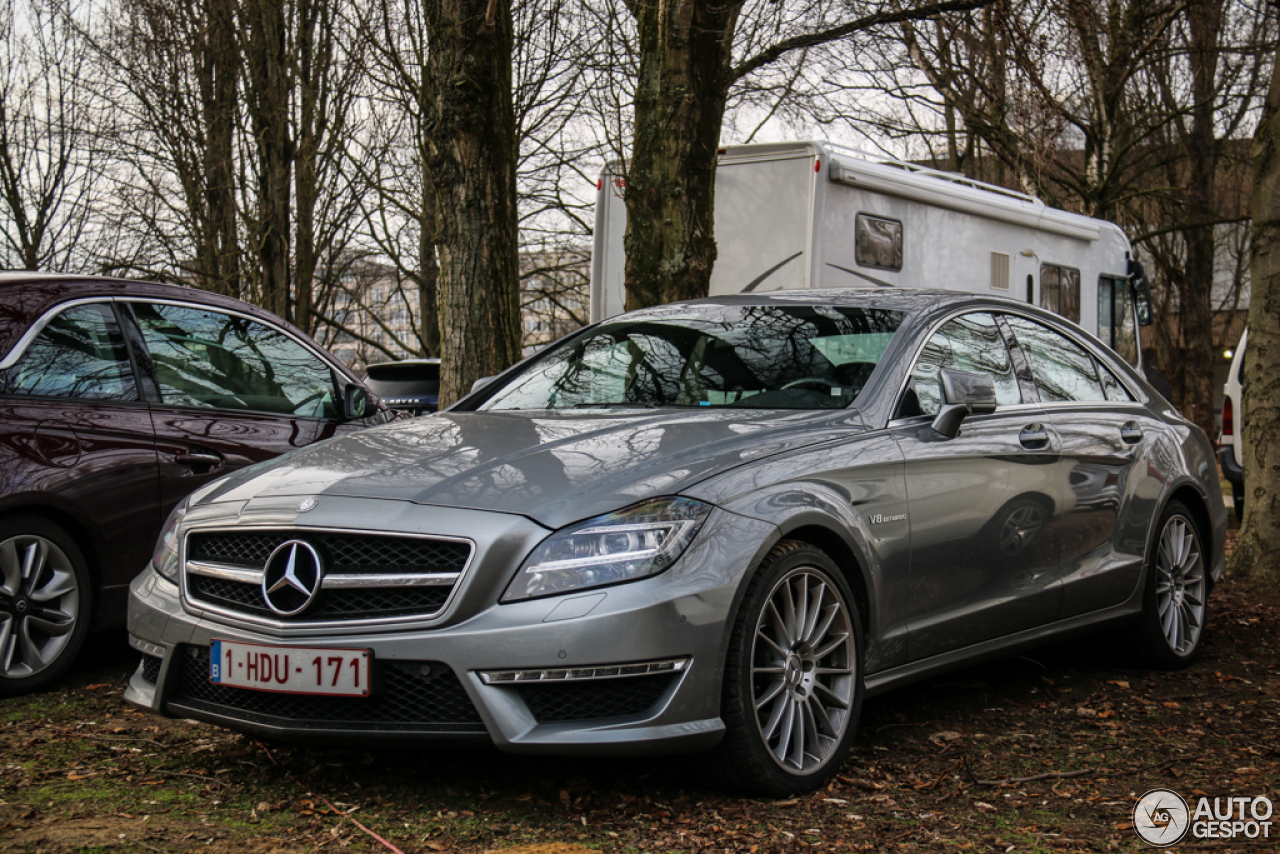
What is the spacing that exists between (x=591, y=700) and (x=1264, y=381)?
5.69m

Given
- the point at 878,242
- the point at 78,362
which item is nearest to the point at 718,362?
the point at 78,362

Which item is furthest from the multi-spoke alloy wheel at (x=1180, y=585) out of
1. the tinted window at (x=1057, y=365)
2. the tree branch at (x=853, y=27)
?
the tree branch at (x=853, y=27)

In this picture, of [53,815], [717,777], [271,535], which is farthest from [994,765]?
[53,815]

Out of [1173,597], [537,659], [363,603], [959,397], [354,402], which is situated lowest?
[1173,597]

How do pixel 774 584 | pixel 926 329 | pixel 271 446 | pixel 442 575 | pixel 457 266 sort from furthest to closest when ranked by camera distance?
pixel 457 266
pixel 271 446
pixel 926 329
pixel 774 584
pixel 442 575

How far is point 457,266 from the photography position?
915 cm

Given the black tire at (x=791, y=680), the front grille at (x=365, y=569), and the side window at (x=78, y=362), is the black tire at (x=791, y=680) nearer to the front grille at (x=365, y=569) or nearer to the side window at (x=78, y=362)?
the front grille at (x=365, y=569)

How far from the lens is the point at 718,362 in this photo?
15.7 ft

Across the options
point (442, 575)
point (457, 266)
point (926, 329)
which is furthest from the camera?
point (457, 266)

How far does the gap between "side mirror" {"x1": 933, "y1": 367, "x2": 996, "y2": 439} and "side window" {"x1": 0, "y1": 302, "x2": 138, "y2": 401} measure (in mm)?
3335

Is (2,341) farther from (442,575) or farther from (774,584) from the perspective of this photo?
(774,584)

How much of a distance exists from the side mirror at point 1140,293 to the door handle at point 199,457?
1284 centimetres

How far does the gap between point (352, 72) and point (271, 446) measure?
1367cm

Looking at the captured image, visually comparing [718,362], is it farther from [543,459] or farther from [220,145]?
[220,145]
